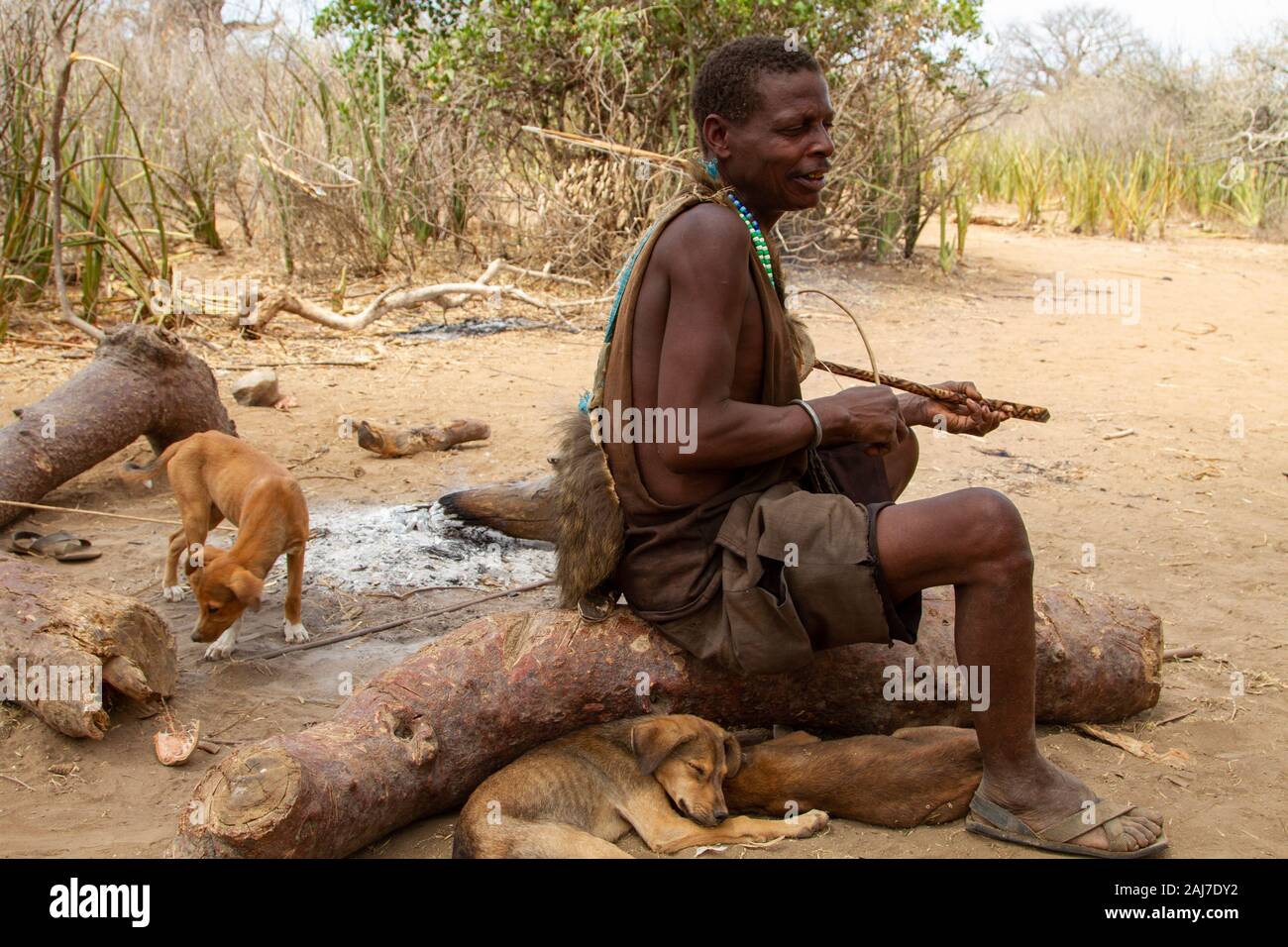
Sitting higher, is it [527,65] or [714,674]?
[527,65]

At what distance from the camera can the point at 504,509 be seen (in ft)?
17.4

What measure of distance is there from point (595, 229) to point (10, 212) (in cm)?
529

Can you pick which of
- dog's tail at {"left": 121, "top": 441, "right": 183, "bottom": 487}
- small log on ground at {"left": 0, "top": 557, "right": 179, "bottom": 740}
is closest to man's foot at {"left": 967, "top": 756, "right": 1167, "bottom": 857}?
small log on ground at {"left": 0, "top": 557, "right": 179, "bottom": 740}

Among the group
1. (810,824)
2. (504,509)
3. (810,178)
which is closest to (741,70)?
(810,178)

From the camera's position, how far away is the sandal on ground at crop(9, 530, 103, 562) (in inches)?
199

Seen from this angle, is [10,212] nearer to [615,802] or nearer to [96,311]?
[96,311]

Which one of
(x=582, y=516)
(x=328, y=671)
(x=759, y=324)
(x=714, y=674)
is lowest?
(x=328, y=671)

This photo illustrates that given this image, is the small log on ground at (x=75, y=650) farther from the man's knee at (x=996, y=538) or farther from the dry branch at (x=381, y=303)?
the dry branch at (x=381, y=303)

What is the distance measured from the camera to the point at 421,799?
3.04 m

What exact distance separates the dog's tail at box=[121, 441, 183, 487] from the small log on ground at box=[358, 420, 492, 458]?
3.34 feet

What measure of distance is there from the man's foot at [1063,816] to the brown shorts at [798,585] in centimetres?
45

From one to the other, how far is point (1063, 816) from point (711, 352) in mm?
1456
